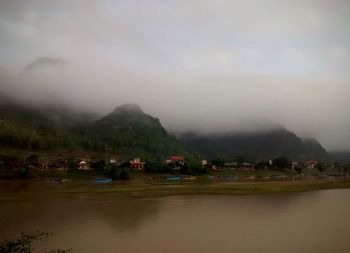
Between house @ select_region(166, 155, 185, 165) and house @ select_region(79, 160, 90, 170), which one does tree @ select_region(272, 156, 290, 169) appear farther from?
house @ select_region(79, 160, 90, 170)

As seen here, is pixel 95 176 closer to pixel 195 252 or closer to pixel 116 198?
pixel 116 198

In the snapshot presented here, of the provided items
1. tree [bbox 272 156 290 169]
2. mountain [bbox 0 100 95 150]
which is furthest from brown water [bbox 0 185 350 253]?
tree [bbox 272 156 290 169]

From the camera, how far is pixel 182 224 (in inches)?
1172

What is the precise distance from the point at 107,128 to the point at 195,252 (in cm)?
12788

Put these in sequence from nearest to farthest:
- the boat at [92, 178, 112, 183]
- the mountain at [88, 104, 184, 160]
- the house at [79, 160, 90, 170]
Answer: the boat at [92, 178, 112, 183] < the house at [79, 160, 90, 170] < the mountain at [88, 104, 184, 160]

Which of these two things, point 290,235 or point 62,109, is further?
point 62,109

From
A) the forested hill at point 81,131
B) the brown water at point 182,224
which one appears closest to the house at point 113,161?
the forested hill at point 81,131

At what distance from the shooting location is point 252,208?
38875 millimetres

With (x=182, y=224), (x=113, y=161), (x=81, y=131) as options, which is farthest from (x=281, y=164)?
(x=182, y=224)

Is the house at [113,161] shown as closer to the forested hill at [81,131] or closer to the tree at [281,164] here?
the forested hill at [81,131]

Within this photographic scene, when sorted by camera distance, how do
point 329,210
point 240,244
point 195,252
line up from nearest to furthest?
1. point 195,252
2. point 240,244
3. point 329,210

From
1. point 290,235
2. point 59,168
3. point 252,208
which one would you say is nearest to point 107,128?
point 59,168

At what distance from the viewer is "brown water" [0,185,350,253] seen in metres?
23.0

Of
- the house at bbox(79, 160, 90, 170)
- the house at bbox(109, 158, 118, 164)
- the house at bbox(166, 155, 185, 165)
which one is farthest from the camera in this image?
the house at bbox(166, 155, 185, 165)
